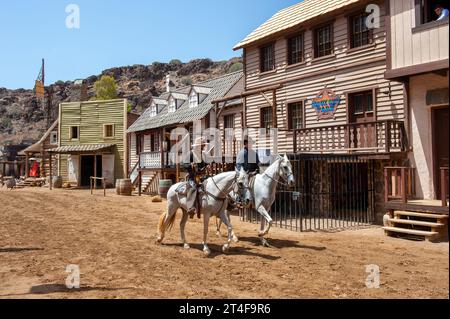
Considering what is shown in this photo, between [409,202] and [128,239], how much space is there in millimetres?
8218

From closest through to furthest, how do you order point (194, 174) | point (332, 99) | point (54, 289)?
point (54, 289), point (194, 174), point (332, 99)

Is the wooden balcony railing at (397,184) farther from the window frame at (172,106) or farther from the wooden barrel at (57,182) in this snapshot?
the wooden barrel at (57,182)

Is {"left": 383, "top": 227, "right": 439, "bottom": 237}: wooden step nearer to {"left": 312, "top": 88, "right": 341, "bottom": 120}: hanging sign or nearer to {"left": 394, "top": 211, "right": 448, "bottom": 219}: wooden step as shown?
{"left": 394, "top": 211, "right": 448, "bottom": 219}: wooden step

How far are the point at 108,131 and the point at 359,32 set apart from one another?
81.1 feet

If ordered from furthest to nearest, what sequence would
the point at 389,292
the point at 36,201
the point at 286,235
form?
the point at 36,201, the point at 286,235, the point at 389,292

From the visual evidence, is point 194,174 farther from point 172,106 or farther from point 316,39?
point 172,106

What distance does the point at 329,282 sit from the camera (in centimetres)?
664

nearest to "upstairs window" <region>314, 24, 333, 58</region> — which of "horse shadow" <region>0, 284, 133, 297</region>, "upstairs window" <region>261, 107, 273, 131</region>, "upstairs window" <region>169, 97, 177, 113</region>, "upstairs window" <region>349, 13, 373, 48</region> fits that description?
"upstairs window" <region>349, 13, 373, 48</region>

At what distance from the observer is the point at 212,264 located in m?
7.96

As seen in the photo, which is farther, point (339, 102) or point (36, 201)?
point (36, 201)

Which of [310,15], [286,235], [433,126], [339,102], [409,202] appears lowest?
[286,235]

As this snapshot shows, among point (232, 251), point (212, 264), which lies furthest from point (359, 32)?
point (212, 264)
